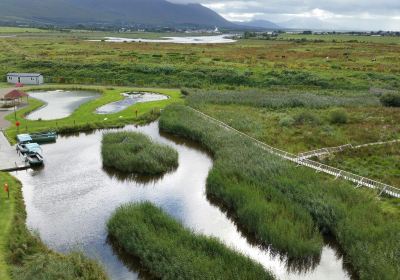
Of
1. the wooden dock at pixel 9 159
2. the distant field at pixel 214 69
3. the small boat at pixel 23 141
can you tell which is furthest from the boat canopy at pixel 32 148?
the distant field at pixel 214 69

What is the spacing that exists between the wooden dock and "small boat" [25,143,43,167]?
1.75ft

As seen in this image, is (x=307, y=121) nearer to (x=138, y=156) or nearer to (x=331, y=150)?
(x=331, y=150)

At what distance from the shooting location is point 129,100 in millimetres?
73375

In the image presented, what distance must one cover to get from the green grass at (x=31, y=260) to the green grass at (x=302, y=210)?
445 inches

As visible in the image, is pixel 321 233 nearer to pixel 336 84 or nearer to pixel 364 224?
pixel 364 224

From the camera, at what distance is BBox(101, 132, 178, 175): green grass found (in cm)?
3997

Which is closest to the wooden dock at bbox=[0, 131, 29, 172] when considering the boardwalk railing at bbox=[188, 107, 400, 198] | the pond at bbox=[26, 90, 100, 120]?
the pond at bbox=[26, 90, 100, 120]

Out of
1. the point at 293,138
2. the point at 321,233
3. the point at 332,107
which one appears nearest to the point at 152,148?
the point at 293,138

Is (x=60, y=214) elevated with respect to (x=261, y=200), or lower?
lower

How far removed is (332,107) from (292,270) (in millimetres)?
43779

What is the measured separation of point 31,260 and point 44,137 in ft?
88.2

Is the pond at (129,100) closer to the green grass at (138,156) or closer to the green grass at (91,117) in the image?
the green grass at (91,117)

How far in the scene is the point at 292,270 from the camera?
81.9 feet

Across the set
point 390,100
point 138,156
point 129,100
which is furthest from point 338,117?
point 129,100
